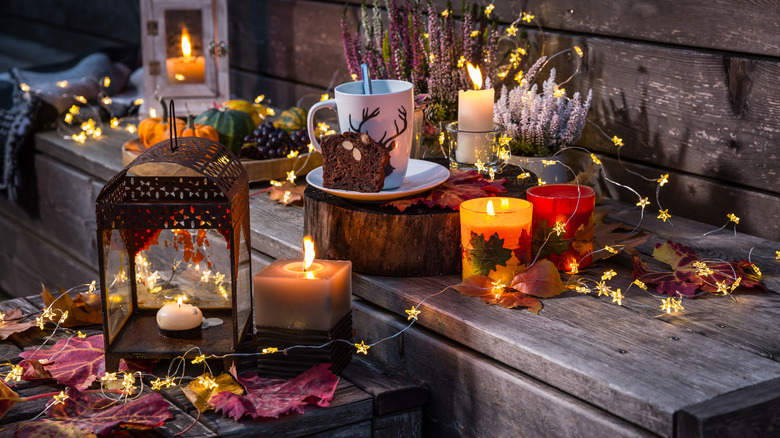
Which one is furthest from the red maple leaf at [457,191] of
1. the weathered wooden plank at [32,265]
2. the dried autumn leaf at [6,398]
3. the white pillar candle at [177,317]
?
the weathered wooden plank at [32,265]

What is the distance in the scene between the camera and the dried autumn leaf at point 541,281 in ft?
4.03

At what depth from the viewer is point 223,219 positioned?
44.1 inches

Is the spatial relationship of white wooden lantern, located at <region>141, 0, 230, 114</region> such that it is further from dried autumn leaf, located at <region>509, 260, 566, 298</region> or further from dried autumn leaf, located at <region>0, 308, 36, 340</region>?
dried autumn leaf, located at <region>509, 260, 566, 298</region>

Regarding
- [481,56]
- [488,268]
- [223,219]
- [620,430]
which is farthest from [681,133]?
Result: [223,219]

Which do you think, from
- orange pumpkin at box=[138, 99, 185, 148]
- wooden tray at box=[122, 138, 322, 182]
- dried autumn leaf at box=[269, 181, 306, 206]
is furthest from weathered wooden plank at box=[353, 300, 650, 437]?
orange pumpkin at box=[138, 99, 185, 148]

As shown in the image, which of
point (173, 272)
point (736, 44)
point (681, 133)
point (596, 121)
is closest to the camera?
point (173, 272)

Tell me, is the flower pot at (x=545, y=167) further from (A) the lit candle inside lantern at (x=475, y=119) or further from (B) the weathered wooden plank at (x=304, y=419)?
(B) the weathered wooden plank at (x=304, y=419)

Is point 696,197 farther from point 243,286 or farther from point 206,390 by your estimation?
point 206,390

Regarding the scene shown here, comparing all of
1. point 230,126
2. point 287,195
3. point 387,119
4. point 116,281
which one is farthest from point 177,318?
point 230,126

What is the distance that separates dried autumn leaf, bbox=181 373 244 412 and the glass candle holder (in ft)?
2.01

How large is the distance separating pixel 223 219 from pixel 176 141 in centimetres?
15

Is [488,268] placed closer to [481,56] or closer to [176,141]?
[176,141]

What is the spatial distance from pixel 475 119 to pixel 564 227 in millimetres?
304

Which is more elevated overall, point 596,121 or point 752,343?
point 596,121
